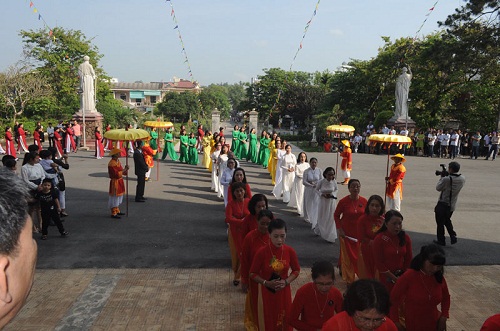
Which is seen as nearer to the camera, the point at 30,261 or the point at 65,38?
the point at 30,261

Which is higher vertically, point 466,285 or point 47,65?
point 47,65

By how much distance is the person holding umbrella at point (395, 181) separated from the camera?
974cm

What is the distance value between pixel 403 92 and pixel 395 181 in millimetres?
16682

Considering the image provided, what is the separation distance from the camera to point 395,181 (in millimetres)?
9875

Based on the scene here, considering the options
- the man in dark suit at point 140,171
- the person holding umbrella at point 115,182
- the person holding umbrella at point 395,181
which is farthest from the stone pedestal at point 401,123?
the person holding umbrella at point 115,182

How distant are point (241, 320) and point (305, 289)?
2045 mm

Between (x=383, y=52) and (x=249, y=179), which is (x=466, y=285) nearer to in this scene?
(x=249, y=179)

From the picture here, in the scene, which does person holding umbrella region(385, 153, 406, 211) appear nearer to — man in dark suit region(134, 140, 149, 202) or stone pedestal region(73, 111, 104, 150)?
man in dark suit region(134, 140, 149, 202)

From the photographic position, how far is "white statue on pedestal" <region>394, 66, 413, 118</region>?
81.0 feet

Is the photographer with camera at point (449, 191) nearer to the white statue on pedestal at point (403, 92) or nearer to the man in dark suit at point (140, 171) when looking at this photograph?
the man in dark suit at point (140, 171)

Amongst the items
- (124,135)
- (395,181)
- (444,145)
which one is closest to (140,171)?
(124,135)

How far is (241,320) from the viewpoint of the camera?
5312 mm

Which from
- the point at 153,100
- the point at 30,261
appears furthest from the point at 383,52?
the point at 153,100

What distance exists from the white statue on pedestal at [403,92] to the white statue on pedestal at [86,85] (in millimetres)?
17663
